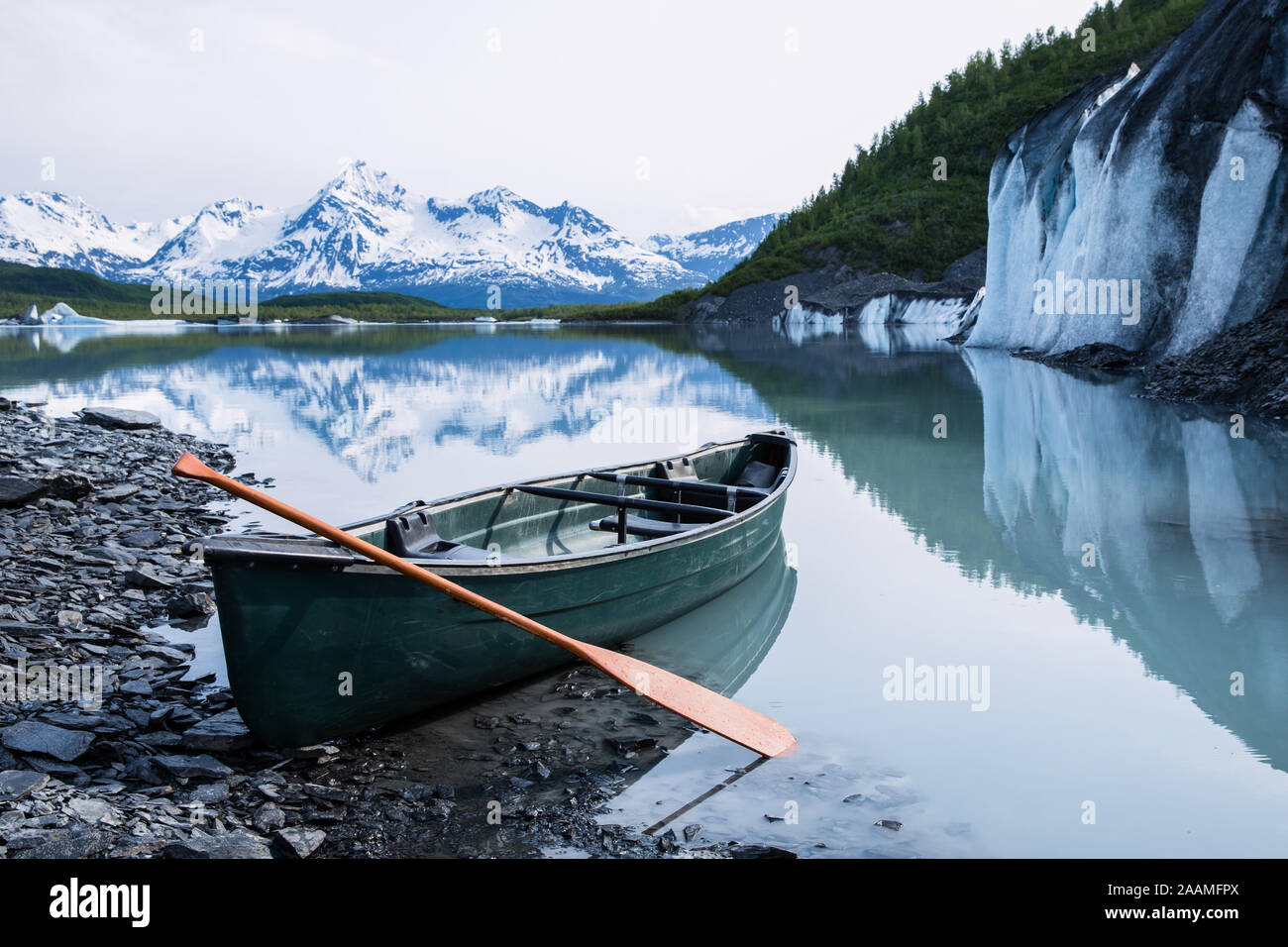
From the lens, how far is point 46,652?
7242 millimetres

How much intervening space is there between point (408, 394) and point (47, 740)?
2602 centimetres

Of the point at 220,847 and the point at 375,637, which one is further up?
the point at 375,637

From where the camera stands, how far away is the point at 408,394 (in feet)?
102

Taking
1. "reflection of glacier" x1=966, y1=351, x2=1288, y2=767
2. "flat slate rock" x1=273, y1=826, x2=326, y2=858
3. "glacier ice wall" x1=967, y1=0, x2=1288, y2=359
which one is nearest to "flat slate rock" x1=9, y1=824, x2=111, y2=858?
"flat slate rock" x1=273, y1=826, x2=326, y2=858

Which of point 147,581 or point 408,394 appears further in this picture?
point 408,394

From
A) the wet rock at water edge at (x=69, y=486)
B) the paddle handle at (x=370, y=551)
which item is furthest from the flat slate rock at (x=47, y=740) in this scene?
the wet rock at water edge at (x=69, y=486)

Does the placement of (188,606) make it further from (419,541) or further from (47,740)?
(47,740)

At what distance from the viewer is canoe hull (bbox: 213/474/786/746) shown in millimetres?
5703

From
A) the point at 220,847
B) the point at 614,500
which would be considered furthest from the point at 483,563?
the point at 614,500

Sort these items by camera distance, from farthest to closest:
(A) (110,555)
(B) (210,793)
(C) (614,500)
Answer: (A) (110,555), (C) (614,500), (B) (210,793)

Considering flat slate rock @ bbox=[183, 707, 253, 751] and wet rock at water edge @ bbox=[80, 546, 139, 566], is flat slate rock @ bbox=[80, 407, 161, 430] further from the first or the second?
flat slate rock @ bbox=[183, 707, 253, 751]

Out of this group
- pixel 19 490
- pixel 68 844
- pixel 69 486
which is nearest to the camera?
pixel 68 844
